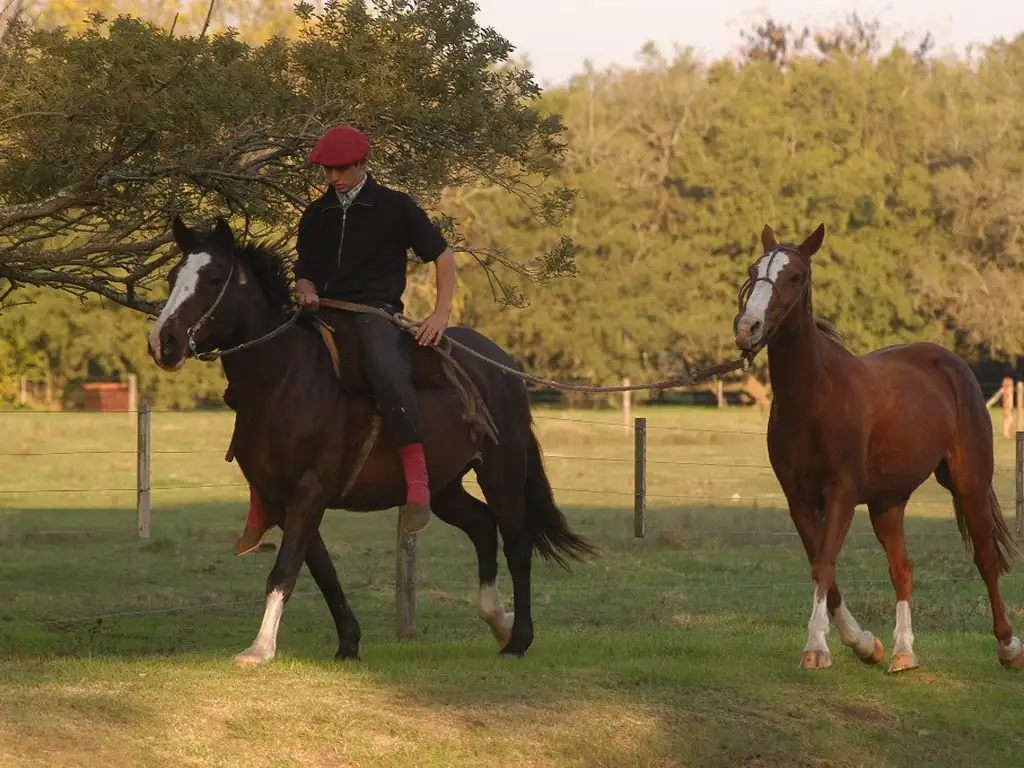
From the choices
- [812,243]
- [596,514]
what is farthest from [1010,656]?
[596,514]

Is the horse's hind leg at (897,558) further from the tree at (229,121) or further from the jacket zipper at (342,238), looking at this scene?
the tree at (229,121)

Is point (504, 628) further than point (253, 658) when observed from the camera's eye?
Yes

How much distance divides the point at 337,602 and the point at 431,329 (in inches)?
66.7

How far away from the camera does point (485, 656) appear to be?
9.88 m

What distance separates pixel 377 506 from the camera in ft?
31.2

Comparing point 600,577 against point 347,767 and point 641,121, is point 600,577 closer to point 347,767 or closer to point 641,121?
point 347,767

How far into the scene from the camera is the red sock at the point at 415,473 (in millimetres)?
9055

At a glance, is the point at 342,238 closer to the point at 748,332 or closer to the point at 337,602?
the point at 337,602

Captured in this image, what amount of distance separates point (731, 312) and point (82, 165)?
48.4 metres

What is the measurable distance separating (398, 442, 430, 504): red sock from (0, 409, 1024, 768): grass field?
3.00ft

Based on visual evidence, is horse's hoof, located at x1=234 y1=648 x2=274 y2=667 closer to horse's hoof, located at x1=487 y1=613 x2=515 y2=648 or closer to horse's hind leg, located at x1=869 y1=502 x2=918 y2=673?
horse's hoof, located at x1=487 y1=613 x2=515 y2=648

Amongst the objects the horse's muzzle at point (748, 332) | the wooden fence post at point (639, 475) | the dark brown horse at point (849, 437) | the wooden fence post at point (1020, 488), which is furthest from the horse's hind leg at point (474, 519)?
the wooden fence post at point (1020, 488)

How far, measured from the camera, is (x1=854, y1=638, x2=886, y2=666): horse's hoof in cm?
952

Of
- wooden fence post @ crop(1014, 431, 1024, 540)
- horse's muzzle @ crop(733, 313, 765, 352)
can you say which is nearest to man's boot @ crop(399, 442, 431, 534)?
horse's muzzle @ crop(733, 313, 765, 352)
